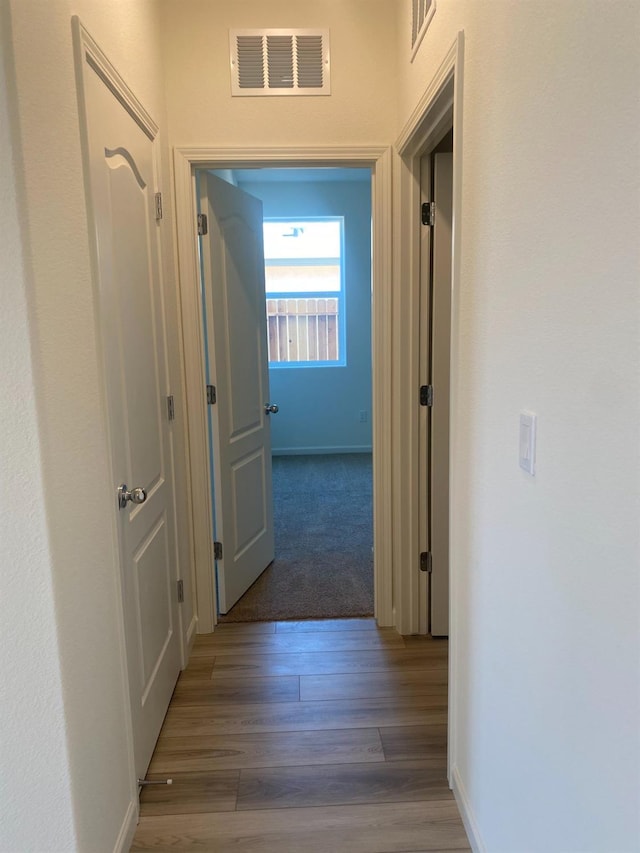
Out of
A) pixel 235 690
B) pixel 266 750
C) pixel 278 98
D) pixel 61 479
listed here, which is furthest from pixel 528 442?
pixel 278 98

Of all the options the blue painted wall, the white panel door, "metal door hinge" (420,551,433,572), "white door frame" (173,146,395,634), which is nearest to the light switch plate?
the white panel door

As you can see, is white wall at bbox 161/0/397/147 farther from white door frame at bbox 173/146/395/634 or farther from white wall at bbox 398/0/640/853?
white wall at bbox 398/0/640/853

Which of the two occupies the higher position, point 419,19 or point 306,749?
point 419,19

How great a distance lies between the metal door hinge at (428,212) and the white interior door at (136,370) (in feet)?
3.49

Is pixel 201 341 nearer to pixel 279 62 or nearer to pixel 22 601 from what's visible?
pixel 279 62

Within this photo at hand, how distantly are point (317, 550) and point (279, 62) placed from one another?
2.62 meters

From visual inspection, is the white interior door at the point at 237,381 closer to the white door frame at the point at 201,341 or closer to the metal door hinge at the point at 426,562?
the white door frame at the point at 201,341

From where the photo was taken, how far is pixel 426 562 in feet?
8.47

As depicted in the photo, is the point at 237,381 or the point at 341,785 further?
the point at 237,381

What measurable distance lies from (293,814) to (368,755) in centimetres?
33

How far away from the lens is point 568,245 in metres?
0.94

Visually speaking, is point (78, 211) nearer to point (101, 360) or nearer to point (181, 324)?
point (101, 360)

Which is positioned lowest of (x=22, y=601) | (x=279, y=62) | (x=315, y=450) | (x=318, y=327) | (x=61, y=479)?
(x=315, y=450)

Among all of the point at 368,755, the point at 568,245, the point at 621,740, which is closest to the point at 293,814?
the point at 368,755
